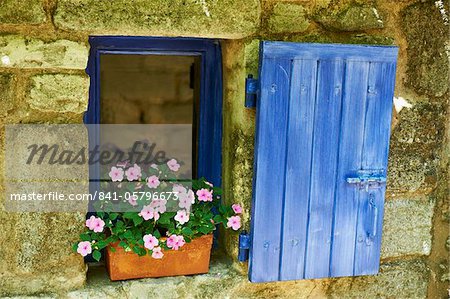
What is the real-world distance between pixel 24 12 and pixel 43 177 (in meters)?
0.72

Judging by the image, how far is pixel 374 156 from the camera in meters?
3.02

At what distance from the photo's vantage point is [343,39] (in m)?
3.06

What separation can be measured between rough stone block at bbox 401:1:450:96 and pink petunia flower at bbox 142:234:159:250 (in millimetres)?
1480

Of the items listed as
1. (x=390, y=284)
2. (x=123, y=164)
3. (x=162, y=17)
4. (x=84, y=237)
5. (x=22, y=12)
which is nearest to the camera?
(x=22, y=12)

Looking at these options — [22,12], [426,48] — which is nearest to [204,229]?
[22,12]

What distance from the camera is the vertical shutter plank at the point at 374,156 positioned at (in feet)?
9.70

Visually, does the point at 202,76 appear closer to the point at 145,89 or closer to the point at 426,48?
the point at 426,48

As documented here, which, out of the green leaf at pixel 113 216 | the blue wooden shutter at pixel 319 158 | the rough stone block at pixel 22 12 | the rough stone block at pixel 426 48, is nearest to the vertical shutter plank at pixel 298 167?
the blue wooden shutter at pixel 319 158

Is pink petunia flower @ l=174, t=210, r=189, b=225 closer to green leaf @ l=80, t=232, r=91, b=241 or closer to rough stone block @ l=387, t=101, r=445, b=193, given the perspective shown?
green leaf @ l=80, t=232, r=91, b=241

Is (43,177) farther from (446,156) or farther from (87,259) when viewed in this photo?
(446,156)

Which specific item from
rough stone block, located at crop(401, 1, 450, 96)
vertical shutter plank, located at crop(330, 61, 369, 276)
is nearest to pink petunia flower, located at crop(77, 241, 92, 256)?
vertical shutter plank, located at crop(330, 61, 369, 276)

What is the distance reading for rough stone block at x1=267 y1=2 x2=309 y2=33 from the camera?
2930mm

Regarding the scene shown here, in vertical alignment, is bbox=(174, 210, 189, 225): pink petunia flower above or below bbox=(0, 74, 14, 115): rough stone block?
below

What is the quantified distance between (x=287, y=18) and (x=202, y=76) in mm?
597
